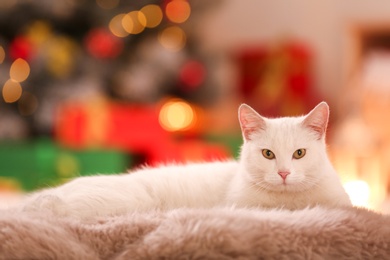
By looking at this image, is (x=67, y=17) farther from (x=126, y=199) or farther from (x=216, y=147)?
(x=126, y=199)

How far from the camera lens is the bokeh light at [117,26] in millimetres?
3324

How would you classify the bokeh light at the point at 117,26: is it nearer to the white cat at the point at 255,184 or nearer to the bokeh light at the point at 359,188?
the bokeh light at the point at 359,188

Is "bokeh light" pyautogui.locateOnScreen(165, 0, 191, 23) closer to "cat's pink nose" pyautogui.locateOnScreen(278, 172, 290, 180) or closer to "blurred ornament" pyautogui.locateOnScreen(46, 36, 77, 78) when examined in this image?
"blurred ornament" pyautogui.locateOnScreen(46, 36, 77, 78)

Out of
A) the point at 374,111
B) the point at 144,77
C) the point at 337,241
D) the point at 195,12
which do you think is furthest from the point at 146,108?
the point at 337,241

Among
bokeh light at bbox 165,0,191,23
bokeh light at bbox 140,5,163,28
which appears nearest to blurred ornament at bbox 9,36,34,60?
bokeh light at bbox 140,5,163,28

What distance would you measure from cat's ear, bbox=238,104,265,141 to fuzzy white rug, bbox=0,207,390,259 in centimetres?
23

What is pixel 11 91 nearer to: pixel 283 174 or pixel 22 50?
pixel 22 50

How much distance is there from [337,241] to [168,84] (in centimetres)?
256

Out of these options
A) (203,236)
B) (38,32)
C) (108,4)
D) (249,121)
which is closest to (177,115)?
(108,4)

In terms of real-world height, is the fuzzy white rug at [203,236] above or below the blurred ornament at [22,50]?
below

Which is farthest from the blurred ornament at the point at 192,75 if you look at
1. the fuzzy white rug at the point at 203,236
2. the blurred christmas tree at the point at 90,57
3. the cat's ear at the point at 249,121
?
the fuzzy white rug at the point at 203,236

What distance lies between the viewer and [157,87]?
3.35 meters

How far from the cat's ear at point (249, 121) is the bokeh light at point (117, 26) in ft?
7.35

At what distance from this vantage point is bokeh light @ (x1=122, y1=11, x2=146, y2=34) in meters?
3.35
